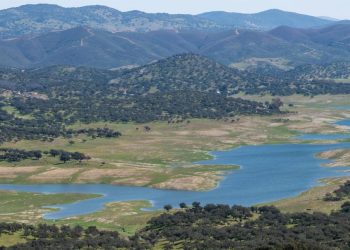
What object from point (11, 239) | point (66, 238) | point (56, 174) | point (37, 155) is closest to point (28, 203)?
point (56, 174)

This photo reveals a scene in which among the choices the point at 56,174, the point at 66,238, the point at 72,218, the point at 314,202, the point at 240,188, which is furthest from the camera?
the point at 56,174

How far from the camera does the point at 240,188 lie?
15375 centimetres

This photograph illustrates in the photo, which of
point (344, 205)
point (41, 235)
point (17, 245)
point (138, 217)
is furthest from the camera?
point (138, 217)

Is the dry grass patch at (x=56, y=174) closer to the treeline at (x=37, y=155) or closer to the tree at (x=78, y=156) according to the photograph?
the tree at (x=78, y=156)

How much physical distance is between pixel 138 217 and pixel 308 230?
121 feet

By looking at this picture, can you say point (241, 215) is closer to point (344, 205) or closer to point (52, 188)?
point (344, 205)

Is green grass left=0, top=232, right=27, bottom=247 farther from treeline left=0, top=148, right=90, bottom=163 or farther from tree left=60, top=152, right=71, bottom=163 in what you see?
treeline left=0, top=148, right=90, bottom=163

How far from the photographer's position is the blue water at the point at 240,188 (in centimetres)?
14212

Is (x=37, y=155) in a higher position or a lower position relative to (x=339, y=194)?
lower

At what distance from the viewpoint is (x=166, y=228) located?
364ft

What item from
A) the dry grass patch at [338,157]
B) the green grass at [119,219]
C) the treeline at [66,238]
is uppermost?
the treeline at [66,238]

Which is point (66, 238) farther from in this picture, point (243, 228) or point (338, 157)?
point (338, 157)

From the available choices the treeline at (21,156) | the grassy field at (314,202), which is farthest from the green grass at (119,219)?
the treeline at (21,156)

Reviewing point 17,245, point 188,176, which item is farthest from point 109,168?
point 17,245
